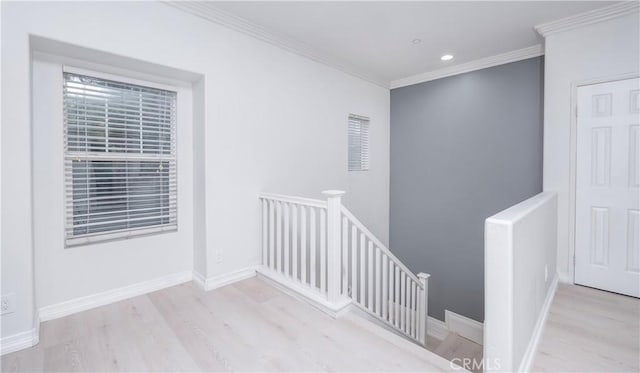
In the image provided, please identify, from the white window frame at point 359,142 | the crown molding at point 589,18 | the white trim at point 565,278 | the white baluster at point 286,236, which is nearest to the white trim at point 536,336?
the white trim at point 565,278

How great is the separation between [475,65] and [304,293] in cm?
353

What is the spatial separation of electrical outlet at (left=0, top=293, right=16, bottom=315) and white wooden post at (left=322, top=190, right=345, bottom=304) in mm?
1988

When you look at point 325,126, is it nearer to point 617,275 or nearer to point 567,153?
point 567,153

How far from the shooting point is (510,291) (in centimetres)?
134

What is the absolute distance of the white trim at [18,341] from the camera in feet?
5.59

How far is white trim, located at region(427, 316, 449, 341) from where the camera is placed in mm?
4133

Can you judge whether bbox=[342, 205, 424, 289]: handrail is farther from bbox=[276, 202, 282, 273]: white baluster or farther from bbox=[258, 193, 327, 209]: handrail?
bbox=[276, 202, 282, 273]: white baluster

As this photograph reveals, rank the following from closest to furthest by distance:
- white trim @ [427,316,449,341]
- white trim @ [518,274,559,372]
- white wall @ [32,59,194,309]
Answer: white trim @ [518,274,559,372] < white wall @ [32,59,194,309] < white trim @ [427,316,449,341]

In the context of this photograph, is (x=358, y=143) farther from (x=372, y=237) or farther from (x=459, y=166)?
(x=372, y=237)

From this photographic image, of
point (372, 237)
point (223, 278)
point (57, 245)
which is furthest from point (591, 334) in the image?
point (57, 245)

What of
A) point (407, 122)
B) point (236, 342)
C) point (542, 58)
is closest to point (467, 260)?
point (407, 122)

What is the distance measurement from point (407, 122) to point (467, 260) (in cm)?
217

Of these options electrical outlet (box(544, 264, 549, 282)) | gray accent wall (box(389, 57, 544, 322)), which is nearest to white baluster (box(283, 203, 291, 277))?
electrical outlet (box(544, 264, 549, 282))

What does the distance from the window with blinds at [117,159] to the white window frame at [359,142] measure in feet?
7.57
